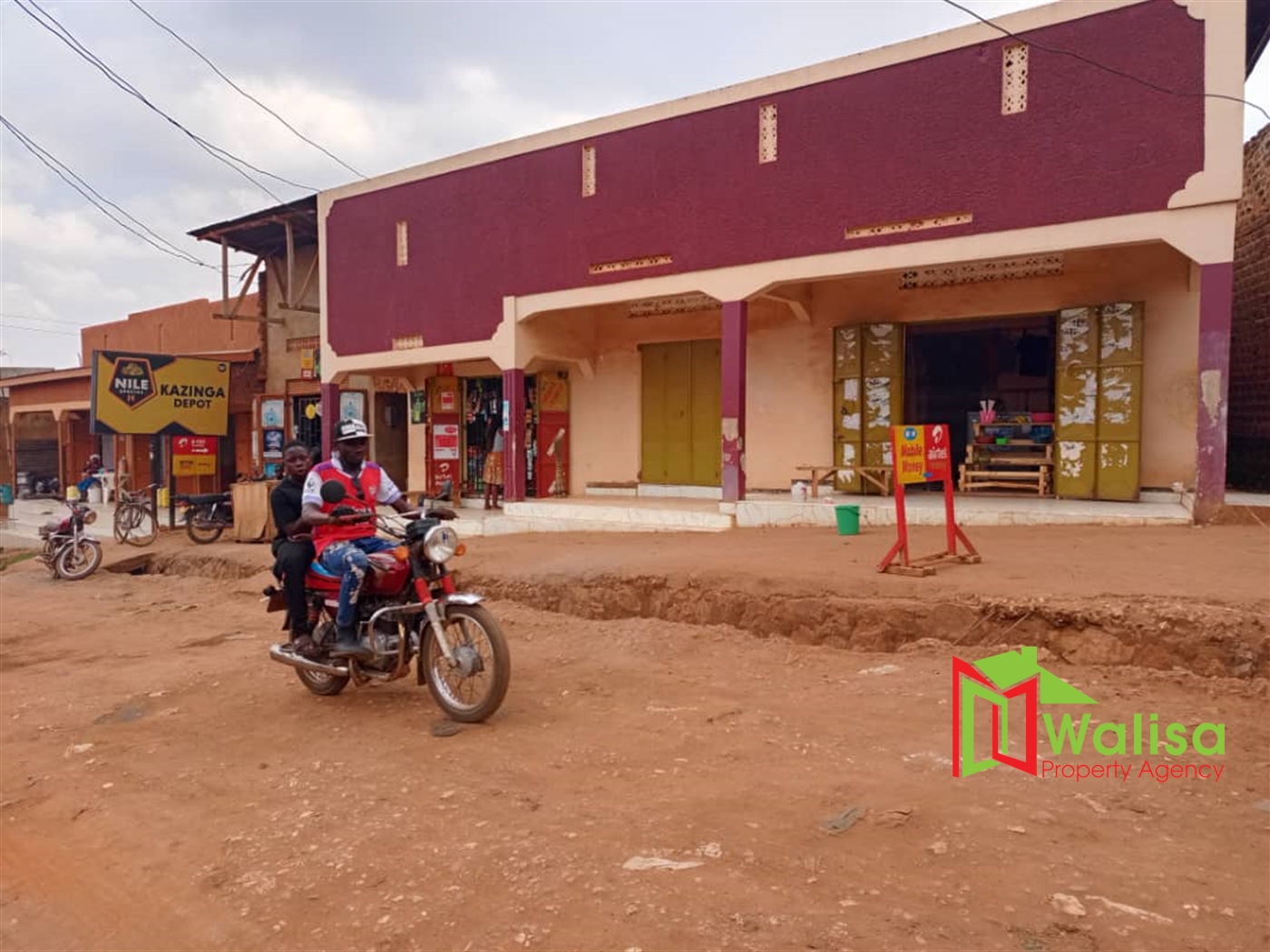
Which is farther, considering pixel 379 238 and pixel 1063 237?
pixel 379 238

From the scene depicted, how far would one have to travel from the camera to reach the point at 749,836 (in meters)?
2.98

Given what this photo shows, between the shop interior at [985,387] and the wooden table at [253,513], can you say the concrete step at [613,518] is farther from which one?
the wooden table at [253,513]

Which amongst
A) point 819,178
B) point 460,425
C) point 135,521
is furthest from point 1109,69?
point 135,521

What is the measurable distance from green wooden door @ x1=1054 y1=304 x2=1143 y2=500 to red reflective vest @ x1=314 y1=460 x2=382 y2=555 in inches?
326

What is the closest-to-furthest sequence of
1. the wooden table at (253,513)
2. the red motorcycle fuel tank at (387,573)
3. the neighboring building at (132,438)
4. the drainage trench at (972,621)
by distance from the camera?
the red motorcycle fuel tank at (387,573)
the drainage trench at (972,621)
the wooden table at (253,513)
the neighboring building at (132,438)

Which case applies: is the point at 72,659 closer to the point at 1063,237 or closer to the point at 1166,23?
the point at 1063,237

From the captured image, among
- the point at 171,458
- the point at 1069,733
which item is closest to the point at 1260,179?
the point at 1069,733

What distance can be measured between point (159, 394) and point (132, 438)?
6.46m

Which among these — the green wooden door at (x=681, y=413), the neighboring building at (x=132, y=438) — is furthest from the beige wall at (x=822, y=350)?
the neighboring building at (x=132, y=438)

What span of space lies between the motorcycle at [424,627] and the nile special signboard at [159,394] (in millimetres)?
12481

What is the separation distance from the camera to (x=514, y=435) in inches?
497

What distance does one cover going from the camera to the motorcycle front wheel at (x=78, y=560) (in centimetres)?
1166

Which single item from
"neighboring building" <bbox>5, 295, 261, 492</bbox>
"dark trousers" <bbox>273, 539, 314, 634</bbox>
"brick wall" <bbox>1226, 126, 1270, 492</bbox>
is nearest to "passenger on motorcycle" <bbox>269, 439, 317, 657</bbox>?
"dark trousers" <bbox>273, 539, 314, 634</bbox>

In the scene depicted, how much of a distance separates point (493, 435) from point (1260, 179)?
12.1 metres
